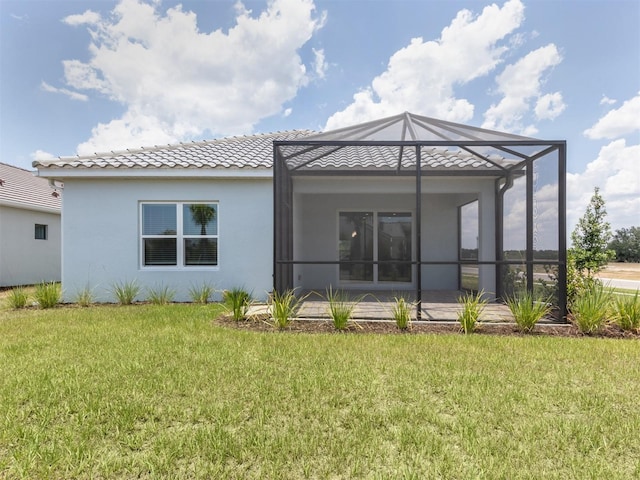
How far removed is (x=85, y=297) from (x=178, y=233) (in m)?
2.77

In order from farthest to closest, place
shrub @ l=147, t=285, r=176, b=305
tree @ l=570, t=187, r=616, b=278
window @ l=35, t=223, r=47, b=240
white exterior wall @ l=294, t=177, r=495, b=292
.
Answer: window @ l=35, t=223, r=47, b=240
white exterior wall @ l=294, t=177, r=495, b=292
shrub @ l=147, t=285, r=176, b=305
tree @ l=570, t=187, r=616, b=278

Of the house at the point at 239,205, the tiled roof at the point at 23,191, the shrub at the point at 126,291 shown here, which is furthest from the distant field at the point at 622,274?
the tiled roof at the point at 23,191

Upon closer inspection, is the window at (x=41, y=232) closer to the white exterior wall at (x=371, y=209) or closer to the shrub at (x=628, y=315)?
the white exterior wall at (x=371, y=209)

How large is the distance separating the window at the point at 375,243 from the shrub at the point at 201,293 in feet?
15.3

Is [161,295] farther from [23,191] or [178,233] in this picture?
[23,191]

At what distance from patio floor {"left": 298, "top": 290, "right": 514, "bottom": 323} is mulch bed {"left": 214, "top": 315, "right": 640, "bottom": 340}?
12.5 inches

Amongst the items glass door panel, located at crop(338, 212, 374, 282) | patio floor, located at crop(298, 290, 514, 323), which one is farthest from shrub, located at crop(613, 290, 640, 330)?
glass door panel, located at crop(338, 212, 374, 282)

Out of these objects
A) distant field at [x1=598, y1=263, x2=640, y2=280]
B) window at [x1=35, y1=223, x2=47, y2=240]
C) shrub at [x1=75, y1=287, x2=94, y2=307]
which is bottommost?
distant field at [x1=598, y1=263, x2=640, y2=280]

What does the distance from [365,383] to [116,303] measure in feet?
25.1

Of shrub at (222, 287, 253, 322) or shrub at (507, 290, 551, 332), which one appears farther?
shrub at (222, 287, 253, 322)

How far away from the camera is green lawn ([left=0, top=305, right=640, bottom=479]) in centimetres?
222

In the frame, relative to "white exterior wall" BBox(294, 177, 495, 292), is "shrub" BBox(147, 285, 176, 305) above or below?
below

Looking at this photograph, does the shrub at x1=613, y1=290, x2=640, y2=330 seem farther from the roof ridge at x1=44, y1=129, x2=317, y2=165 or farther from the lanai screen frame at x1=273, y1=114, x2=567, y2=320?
the roof ridge at x1=44, y1=129, x2=317, y2=165

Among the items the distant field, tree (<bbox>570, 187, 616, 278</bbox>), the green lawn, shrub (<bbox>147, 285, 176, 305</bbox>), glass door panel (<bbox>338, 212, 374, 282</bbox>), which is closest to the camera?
the green lawn
